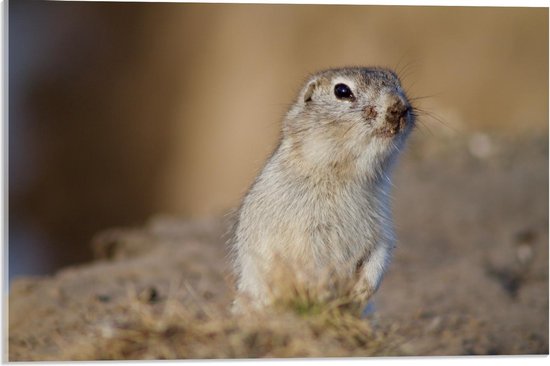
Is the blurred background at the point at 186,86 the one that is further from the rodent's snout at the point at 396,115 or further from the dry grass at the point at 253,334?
the dry grass at the point at 253,334

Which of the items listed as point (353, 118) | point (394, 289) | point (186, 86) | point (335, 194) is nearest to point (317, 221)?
point (335, 194)

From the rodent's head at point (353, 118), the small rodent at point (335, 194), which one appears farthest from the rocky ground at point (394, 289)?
the rodent's head at point (353, 118)

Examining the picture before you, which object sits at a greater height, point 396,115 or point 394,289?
point 396,115

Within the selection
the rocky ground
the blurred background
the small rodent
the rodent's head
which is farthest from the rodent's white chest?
the blurred background

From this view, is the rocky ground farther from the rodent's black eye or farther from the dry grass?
the rodent's black eye

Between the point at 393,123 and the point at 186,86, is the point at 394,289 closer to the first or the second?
the point at 393,123

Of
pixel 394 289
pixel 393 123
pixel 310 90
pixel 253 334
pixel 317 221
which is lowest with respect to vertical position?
pixel 394 289

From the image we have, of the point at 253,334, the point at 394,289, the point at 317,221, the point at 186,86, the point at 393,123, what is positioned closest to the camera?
the point at 253,334
